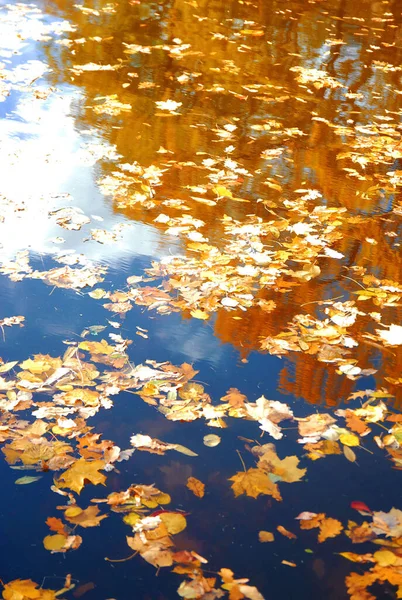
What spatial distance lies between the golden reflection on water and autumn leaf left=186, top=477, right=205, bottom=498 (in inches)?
28.4

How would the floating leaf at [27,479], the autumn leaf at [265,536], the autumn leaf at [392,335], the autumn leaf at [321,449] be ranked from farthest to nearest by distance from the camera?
1. the autumn leaf at [392,335]
2. the autumn leaf at [321,449]
3. the floating leaf at [27,479]
4. the autumn leaf at [265,536]

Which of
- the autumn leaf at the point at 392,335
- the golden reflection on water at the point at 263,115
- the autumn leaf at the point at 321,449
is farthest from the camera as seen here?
the golden reflection on water at the point at 263,115

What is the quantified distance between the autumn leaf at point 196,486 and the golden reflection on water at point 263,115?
720 mm

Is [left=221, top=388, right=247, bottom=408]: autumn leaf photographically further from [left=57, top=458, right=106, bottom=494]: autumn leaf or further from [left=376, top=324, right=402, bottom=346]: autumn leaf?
[left=376, top=324, right=402, bottom=346]: autumn leaf

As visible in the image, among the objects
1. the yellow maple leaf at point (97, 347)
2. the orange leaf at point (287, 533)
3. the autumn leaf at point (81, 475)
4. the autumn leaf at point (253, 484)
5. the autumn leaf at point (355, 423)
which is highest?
the yellow maple leaf at point (97, 347)

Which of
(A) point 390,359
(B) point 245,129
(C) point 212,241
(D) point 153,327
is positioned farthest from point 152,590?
(B) point 245,129

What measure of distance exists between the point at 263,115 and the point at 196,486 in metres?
4.59

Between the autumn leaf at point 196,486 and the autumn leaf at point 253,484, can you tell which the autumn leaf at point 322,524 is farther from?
the autumn leaf at point 196,486

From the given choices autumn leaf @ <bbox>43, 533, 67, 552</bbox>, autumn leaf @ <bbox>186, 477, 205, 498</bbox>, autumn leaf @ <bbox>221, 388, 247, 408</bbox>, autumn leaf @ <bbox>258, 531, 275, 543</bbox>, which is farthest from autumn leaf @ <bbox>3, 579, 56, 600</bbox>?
autumn leaf @ <bbox>221, 388, 247, 408</bbox>

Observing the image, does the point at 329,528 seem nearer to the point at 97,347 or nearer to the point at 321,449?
the point at 321,449

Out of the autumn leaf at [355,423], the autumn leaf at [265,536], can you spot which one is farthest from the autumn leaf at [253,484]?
the autumn leaf at [355,423]

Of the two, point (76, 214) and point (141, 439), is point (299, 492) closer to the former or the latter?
point (141, 439)

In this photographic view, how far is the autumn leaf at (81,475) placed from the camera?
8.05 feet

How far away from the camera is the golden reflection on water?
149 inches
